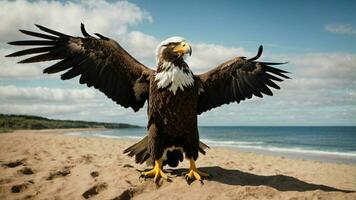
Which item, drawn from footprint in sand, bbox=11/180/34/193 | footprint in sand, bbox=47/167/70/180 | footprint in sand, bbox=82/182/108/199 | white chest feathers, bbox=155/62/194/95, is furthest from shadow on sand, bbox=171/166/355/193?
footprint in sand, bbox=11/180/34/193

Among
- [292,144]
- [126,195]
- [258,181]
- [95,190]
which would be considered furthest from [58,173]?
[292,144]

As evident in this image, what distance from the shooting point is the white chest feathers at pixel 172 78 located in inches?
180

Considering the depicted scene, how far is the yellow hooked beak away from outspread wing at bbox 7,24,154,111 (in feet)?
2.00

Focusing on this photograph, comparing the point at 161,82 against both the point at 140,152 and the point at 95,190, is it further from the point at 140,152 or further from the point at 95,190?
the point at 95,190

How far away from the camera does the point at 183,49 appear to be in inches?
176

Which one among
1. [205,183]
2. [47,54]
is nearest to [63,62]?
[47,54]

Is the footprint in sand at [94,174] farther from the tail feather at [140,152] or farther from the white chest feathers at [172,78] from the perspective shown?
the white chest feathers at [172,78]

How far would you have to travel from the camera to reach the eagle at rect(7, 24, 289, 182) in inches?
183

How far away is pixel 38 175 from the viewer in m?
5.24

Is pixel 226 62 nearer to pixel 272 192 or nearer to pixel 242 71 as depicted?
pixel 242 71

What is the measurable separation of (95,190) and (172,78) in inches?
69.6

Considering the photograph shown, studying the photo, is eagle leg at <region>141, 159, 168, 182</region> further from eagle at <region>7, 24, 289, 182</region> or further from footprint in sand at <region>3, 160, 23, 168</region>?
footprint in sand at <region>3, 160, 23, 168</region>

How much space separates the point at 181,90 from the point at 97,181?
5.55 feet


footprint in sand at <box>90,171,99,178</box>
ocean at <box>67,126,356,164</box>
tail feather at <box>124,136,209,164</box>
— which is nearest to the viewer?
footprint in sand at <box>90,171,99,178</box>
